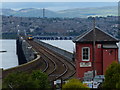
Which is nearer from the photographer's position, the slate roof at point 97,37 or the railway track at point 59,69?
the slate roof at point 97,37

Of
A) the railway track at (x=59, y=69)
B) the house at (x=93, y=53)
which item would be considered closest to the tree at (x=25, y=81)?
the house at (x=93, y=53)

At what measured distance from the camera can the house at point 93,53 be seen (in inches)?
559

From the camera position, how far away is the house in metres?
14.2

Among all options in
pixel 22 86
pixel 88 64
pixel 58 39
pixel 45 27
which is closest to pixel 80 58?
pixel 88 64

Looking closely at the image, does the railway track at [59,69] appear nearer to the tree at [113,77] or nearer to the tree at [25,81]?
the tree at [25,81]

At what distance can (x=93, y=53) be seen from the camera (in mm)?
14141

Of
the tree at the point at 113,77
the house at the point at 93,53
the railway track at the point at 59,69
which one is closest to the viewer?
the tree at the point at 113,77

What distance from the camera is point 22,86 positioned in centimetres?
1081

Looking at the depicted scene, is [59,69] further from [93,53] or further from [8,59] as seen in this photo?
[8,59]

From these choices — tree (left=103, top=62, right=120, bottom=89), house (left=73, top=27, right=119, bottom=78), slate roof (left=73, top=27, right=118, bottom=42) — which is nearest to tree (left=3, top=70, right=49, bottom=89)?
tree (left=103, top=62, right=120, bottom=89)

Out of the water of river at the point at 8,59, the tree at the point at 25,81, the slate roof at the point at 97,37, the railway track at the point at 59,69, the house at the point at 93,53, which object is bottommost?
the water of river at the point at 8,59

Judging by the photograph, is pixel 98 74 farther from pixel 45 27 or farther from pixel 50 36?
pixel 45 27

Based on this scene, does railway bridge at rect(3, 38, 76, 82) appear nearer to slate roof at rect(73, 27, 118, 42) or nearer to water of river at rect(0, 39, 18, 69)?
slate roof at rect(73, 27, 118, 42)

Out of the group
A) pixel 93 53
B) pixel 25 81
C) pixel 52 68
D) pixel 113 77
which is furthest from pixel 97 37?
pixel 52 68
